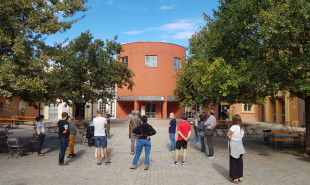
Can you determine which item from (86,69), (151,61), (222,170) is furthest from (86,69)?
(222,170)

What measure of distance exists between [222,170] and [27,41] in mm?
7945

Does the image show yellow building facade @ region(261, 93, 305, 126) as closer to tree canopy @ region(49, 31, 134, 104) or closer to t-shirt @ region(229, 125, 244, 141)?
tree canopy @ region(49, 31, 134, 104)

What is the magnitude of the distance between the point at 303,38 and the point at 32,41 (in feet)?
31.8

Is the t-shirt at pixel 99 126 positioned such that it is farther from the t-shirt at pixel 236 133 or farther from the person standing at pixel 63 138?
the t-shirt at pixel 236 133

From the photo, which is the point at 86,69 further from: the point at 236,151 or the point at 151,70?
the point at 236,151

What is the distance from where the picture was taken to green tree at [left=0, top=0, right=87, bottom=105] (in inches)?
314

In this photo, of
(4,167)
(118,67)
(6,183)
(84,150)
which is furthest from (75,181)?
(118,67)

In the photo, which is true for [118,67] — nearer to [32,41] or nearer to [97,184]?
[32,41]

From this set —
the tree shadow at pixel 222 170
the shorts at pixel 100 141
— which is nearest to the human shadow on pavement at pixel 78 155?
the shorts at pixel 100 141

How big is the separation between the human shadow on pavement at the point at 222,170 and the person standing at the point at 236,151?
40 cm

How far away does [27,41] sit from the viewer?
8961 mm

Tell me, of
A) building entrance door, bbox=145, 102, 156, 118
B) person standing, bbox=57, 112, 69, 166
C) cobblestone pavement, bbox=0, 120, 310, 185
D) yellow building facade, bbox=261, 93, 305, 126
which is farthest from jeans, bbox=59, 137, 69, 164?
building entrance door, bbox=145, 102, 156, 118

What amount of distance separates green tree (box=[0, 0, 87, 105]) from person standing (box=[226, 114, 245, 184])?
6213 millimetres

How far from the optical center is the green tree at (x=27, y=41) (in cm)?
799
